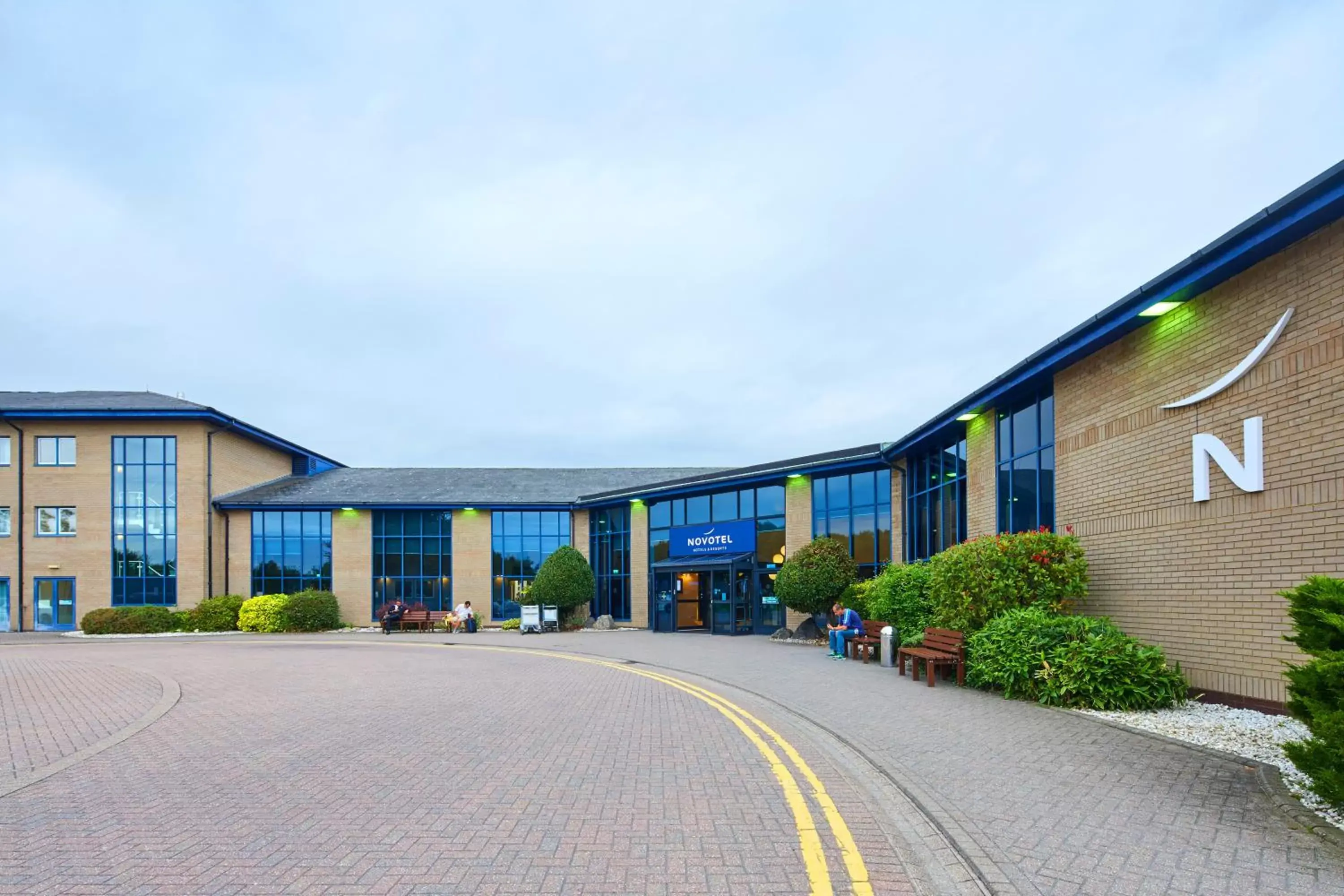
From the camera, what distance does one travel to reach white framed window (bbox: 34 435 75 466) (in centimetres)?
3309

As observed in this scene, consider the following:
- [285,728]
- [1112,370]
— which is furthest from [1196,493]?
[285,728]

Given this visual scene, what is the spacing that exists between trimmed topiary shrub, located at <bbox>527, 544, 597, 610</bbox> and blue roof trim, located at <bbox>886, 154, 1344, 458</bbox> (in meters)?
19.4

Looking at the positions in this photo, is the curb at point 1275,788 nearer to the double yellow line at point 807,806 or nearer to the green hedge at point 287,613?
the double yellow line at point 807,806

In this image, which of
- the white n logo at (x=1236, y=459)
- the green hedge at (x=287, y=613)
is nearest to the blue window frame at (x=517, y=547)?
the green hedge at (x=287, y=613)

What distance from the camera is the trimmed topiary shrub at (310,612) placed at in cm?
3125

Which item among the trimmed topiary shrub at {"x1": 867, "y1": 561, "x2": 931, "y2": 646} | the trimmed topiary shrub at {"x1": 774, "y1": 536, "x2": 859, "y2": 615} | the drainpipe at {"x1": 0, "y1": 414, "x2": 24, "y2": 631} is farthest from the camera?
the drainpipe at {"x1": 0, "y1": 414, "x2": 24, "y2": 631}

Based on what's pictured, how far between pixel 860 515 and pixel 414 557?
1930 centimetres

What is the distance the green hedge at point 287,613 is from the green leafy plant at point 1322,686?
31627mm

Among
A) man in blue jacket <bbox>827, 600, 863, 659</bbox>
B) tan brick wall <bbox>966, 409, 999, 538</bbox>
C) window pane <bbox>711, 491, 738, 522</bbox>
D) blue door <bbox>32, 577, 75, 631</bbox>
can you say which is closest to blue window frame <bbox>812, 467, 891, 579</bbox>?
window pane <bbox>711, 491, 738, 522</bbox>

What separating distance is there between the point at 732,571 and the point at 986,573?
51.2 feet

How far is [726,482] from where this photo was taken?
1134 inches

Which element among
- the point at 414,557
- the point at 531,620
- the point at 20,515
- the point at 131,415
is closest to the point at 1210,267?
the point at 531,620

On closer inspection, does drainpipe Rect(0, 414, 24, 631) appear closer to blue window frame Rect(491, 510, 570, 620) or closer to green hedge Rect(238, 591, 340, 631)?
green hedge Rect(238, 591, 340, 631)

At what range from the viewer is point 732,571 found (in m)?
27.9
